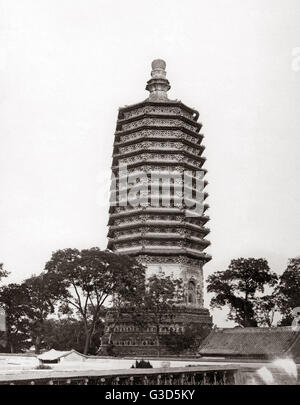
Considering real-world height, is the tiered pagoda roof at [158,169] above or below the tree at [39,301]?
above

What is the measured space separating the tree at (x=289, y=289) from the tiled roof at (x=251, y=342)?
13953 mm

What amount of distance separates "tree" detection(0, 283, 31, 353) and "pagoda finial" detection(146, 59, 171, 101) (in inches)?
985

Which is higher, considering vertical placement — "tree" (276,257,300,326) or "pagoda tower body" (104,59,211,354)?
"pagoda tower body" (104,59,211,354)

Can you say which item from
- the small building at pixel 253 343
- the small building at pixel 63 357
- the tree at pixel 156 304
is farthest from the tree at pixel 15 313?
the small building at pixel 253 343

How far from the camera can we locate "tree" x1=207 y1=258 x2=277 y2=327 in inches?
2053

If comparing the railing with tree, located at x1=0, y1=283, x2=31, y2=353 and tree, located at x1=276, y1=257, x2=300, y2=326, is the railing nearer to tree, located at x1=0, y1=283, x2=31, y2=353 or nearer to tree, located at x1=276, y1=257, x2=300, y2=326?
tree, located at x1=276, y1=257, x2=300, y2=326

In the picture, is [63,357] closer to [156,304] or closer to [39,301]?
[156,304]

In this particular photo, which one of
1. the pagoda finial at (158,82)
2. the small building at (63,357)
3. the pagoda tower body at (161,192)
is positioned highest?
the pagoda finial at (158,82)

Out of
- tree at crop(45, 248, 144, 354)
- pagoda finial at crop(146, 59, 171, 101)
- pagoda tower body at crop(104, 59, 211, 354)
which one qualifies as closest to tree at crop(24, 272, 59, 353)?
tree at crop(45, 248, 144, 354)

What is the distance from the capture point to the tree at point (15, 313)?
53.6 metres

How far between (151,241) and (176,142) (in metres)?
10.9

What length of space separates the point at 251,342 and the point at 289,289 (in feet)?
55.5

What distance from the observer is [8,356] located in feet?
143

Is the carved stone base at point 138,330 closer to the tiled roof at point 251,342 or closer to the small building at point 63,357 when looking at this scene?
the small building at point 63,357
